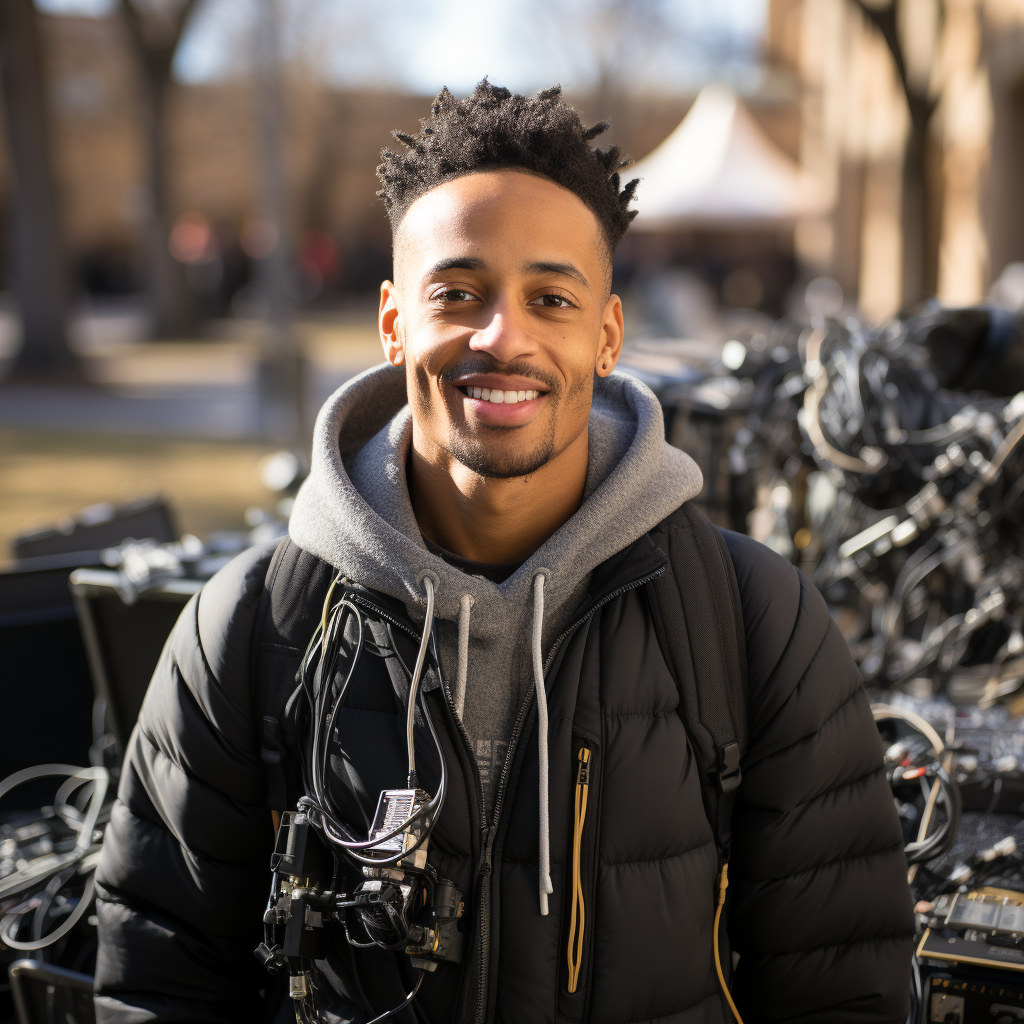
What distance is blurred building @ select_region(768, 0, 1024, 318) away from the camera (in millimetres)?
12008

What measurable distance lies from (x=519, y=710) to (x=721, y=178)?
14.0 meters

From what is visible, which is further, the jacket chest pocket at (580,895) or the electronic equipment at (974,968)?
the electronic equipment at (974,968)

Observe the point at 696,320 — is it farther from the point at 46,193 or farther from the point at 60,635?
the point at 60,635

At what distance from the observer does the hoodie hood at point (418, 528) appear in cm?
180

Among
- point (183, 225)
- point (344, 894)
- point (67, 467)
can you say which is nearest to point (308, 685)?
point (344, 894)

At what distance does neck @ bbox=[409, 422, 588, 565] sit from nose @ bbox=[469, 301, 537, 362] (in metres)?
0.20

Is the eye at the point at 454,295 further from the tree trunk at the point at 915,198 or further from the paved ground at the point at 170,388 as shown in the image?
the tree trunk at the point at 915,198

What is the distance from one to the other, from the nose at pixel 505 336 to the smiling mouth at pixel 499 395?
51 millimetres

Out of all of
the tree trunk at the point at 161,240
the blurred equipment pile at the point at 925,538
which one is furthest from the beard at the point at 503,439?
the tree trunk at the point at 161,240

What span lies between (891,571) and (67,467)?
27.1 feet

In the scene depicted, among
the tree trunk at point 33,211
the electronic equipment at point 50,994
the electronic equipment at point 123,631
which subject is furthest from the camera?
the tree trunk at point 33,211

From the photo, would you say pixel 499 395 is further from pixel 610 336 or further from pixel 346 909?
pixel 346 909

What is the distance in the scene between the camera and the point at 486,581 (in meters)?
1.81

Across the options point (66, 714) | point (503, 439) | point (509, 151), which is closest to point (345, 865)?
point (503, 439)
